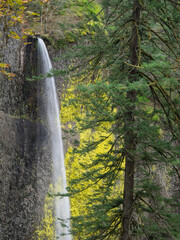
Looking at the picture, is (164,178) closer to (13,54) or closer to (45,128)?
(45,128)

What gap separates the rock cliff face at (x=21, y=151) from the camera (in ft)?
22.9

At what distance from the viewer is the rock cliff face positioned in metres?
6.98

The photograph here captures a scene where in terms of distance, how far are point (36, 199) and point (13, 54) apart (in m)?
3.95

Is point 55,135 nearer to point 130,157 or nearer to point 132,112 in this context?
point 130,157

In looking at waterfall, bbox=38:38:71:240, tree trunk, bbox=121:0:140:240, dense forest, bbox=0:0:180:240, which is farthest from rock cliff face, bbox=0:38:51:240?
tree trunk, bbox=121:0:140:240

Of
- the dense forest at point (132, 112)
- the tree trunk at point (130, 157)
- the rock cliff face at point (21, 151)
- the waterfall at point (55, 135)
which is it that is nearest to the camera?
the dense forest at point (132, 112)

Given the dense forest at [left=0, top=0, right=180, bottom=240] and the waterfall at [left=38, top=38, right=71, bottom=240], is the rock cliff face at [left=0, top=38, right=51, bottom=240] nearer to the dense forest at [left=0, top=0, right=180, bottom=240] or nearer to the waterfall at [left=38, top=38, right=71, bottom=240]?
the waterfall at [left=38, top=38, right=71, bottom=240]

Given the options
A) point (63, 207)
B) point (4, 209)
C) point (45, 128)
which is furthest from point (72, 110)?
point (4, 209)

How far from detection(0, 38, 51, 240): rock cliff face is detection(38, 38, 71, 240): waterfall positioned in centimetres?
31

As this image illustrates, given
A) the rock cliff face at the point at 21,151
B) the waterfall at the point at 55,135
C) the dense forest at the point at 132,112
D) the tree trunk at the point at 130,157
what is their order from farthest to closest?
the waterfall at the point at 55,135, the rock cliff face at the point at 21,151, the tree trunk at the point at 130,157, the dense forest at the point at 132,112

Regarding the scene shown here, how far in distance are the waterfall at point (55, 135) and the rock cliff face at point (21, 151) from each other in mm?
313

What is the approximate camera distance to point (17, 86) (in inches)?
313

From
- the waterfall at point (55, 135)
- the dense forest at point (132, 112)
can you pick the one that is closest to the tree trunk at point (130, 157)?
the dense forest at point (132, 112)

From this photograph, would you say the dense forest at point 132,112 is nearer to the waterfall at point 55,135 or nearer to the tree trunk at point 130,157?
the tree trunk at point 130,157
